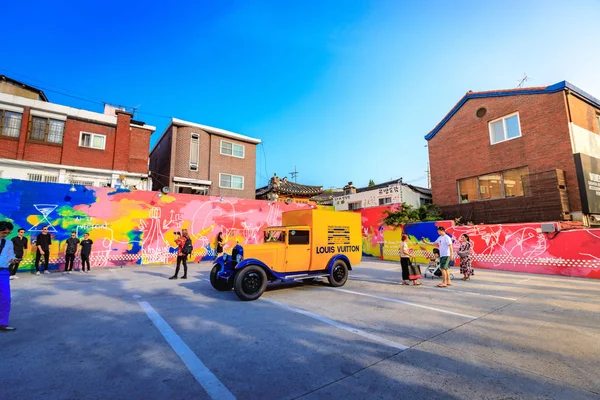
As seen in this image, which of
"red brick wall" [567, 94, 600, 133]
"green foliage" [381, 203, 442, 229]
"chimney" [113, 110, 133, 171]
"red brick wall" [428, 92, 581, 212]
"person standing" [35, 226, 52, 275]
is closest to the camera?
"person standing" [35, 226, 52, 275]

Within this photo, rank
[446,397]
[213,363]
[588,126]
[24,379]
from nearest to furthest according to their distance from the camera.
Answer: [446,397] → [24,379] → [213,363] → [588,126]

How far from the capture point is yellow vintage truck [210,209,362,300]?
688 cm

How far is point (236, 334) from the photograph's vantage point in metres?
4.40

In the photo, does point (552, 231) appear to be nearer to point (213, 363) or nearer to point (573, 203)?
point (573, 203)

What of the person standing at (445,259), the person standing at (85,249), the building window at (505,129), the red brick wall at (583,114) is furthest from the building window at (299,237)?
the red brick wall at (583,114)

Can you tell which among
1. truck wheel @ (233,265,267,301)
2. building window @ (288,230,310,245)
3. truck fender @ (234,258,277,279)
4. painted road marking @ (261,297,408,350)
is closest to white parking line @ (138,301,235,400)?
truck wheel @ (233,265,267,301)

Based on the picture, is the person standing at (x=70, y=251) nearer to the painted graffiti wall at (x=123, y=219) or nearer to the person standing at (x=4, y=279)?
the painted graffiti wall at (x=123, y=219)

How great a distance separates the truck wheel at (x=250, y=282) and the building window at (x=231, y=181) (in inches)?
627

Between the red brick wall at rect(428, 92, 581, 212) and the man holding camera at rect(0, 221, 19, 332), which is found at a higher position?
the red brick wall at rect(428, 92, 581, 212)

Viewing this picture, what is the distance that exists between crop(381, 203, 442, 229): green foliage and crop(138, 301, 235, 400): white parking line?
50.5 ft

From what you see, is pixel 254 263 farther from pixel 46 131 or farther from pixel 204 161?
pixel 46 131

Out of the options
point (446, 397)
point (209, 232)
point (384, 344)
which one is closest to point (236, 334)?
point (384, 344)

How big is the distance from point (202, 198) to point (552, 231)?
1739 cm

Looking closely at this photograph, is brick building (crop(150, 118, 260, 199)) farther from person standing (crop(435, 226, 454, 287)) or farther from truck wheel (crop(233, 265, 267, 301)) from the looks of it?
person standing (crop(435, 226, 454, 287))
